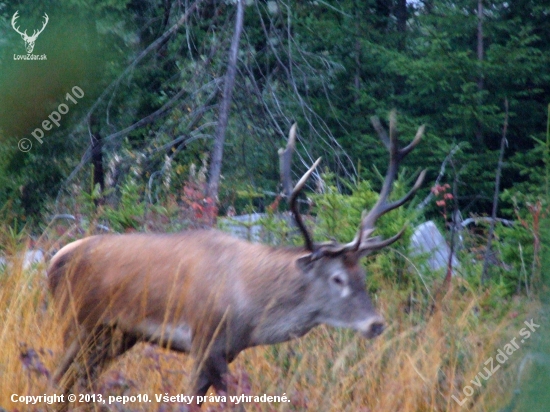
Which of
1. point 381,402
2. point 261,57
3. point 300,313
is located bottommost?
point 381,402

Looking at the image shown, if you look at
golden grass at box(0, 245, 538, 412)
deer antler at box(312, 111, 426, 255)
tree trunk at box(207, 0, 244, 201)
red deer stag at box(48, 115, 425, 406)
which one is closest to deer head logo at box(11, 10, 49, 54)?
tree trunk at box(207, 0, 244, 201)

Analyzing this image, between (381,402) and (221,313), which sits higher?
(221,313)

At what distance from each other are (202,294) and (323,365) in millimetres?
1210

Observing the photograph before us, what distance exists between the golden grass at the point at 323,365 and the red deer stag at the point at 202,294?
142 mm

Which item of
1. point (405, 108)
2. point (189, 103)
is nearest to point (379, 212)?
point (189, 103)

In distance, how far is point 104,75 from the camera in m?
11.3

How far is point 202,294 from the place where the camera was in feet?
13.9

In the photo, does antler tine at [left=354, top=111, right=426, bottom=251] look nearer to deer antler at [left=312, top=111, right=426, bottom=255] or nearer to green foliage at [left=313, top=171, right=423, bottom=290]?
deer antler at [left=312, top=111, right=426, bottom=255]

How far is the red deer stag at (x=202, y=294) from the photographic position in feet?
13.8

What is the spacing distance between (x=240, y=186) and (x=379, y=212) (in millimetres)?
5815

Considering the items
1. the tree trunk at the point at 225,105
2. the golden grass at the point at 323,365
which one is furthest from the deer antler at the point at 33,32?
the golden grass at the point at 323,365

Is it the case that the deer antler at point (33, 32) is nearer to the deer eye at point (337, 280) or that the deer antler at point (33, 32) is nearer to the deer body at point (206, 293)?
the deer body at point (206, 293)

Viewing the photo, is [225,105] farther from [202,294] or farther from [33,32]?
[202,294]

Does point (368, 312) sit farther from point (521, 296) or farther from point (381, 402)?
point (521, 296)
